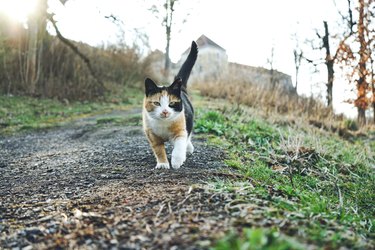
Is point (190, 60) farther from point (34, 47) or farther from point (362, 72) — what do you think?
point (362, 72)

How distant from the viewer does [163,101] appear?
152 inches

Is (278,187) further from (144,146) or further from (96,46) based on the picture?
(96,46)

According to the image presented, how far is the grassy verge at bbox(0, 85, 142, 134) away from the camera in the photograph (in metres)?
8.77

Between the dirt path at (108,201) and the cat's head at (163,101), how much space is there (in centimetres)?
55

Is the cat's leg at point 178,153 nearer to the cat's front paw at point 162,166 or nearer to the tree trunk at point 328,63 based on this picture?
the cat's front paw at point 162,166

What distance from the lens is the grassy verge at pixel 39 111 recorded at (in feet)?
28.8

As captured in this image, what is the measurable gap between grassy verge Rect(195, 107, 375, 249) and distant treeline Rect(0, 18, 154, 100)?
6292mm

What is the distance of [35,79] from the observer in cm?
1177

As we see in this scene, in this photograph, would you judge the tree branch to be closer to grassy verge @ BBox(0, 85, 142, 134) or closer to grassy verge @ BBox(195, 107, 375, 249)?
grassy verge @ BBox(0, 85, 142, 134)

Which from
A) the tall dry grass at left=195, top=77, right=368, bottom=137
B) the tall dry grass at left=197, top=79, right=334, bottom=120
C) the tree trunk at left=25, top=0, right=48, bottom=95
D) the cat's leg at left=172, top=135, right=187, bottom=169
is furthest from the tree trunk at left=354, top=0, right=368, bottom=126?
the cat's leg at left=172, top=135, right=187, bottom=169

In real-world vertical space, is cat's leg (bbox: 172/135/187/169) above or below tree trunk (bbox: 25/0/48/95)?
below

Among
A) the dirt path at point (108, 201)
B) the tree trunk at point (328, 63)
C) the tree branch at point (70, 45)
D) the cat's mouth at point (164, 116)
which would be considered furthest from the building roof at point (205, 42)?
the cat's mouth at point (164, 116)

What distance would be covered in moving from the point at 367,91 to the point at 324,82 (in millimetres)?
4407

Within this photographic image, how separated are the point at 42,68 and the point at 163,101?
32.4ft
